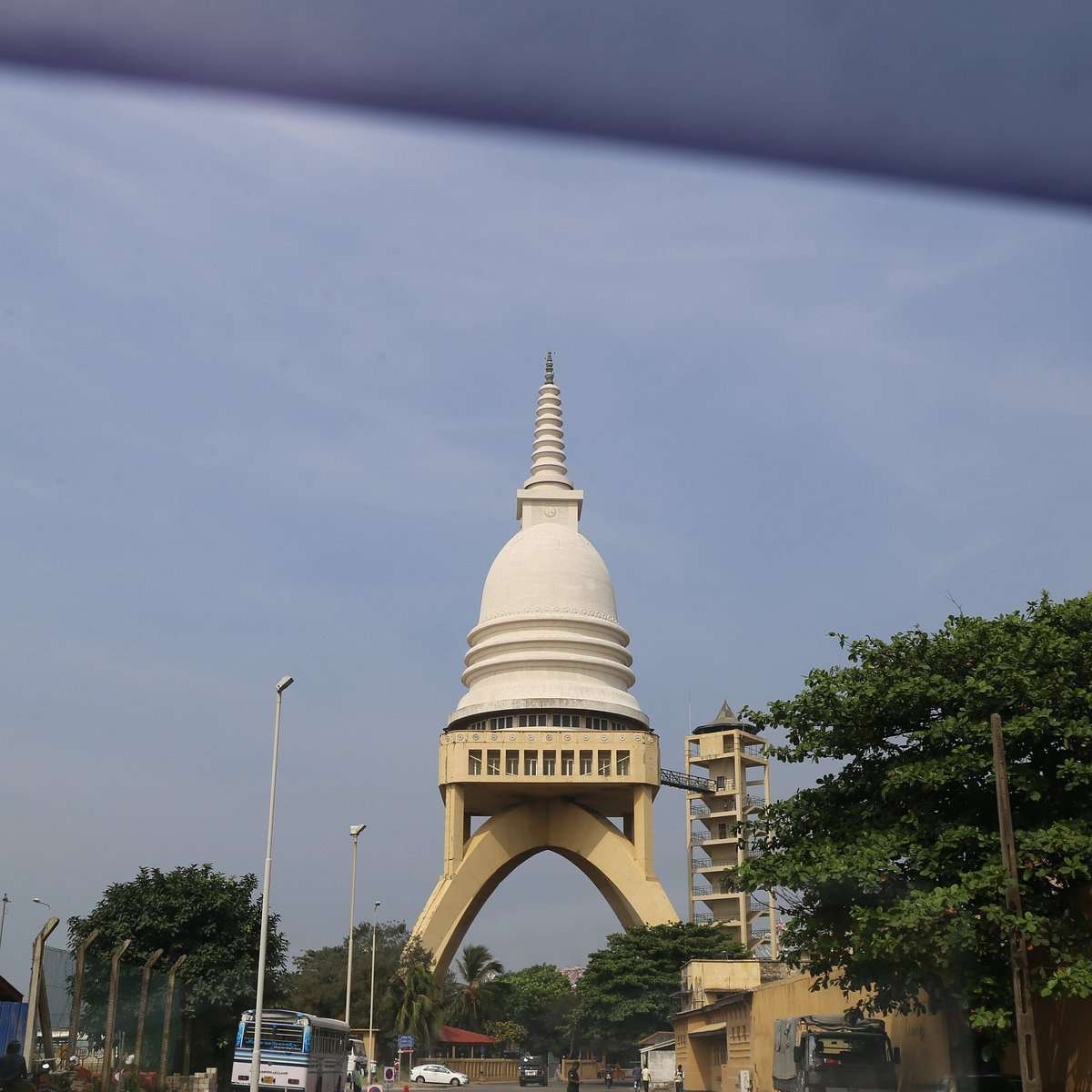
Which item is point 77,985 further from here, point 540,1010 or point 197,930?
point 540,1010

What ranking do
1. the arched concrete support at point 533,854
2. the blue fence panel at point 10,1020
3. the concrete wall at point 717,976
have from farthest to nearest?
the arched concrete support at point 533,854 → the concrete wall at point 717,976 → the blue fence panel at point 10,1020

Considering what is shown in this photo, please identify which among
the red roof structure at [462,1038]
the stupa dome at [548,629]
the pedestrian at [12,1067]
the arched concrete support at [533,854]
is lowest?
the pedestrian at [12,1067]

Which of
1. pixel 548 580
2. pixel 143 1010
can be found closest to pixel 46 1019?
pixel 143 1010

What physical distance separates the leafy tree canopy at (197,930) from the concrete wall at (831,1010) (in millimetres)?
15908

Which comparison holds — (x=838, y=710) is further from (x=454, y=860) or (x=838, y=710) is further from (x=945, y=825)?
(x=454, y=860)

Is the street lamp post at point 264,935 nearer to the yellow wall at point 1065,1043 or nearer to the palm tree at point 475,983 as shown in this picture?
the yellow wall at point 1065,1043

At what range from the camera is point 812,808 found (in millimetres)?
27859

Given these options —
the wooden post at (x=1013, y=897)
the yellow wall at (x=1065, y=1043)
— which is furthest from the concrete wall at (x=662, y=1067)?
the wooden post at (x=1013, y=897)

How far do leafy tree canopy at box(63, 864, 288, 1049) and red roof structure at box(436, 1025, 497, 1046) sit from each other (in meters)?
32.6

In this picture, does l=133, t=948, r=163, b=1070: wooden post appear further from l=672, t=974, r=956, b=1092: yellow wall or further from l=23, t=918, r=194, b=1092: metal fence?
l=672, t=974, r=956, b=1092: yellow wall

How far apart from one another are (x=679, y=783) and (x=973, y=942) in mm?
57710

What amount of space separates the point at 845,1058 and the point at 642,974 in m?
38.8

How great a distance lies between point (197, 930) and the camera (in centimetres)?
4562

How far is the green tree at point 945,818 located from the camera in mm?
24078
